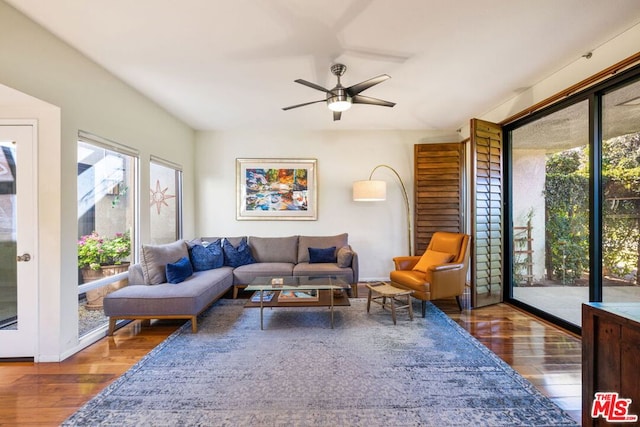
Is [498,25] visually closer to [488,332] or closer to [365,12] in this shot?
[365,12]

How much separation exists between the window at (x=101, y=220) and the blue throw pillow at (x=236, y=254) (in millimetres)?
1236

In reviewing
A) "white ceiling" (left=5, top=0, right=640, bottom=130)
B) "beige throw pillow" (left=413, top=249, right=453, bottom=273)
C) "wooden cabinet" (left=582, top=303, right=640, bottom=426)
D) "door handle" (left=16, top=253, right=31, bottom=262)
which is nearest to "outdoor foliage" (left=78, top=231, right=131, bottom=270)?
"door handle" (left=16, top=253, right=31, bottom=262)

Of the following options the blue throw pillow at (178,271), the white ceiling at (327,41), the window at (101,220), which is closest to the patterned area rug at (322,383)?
the blue throw pillow at (178,271)

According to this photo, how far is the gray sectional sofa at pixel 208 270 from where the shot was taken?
2.74 m

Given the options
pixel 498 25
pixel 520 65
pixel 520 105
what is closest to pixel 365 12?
pixel 498 25

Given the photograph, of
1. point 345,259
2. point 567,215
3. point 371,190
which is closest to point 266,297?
point 345,259

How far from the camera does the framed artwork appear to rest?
4.88m

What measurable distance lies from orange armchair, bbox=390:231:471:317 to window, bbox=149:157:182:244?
3.48m

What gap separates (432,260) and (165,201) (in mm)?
4035

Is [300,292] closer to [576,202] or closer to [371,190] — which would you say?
[371,190]

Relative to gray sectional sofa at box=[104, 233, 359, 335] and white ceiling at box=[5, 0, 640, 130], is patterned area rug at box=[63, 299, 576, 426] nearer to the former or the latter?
gray sectional sofa at box=[104, 233, 359, 335]

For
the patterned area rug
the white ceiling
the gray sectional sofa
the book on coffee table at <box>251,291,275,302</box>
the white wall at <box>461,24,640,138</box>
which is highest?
the white ceiling

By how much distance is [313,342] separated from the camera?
256cm

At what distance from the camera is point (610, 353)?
1268 mm
